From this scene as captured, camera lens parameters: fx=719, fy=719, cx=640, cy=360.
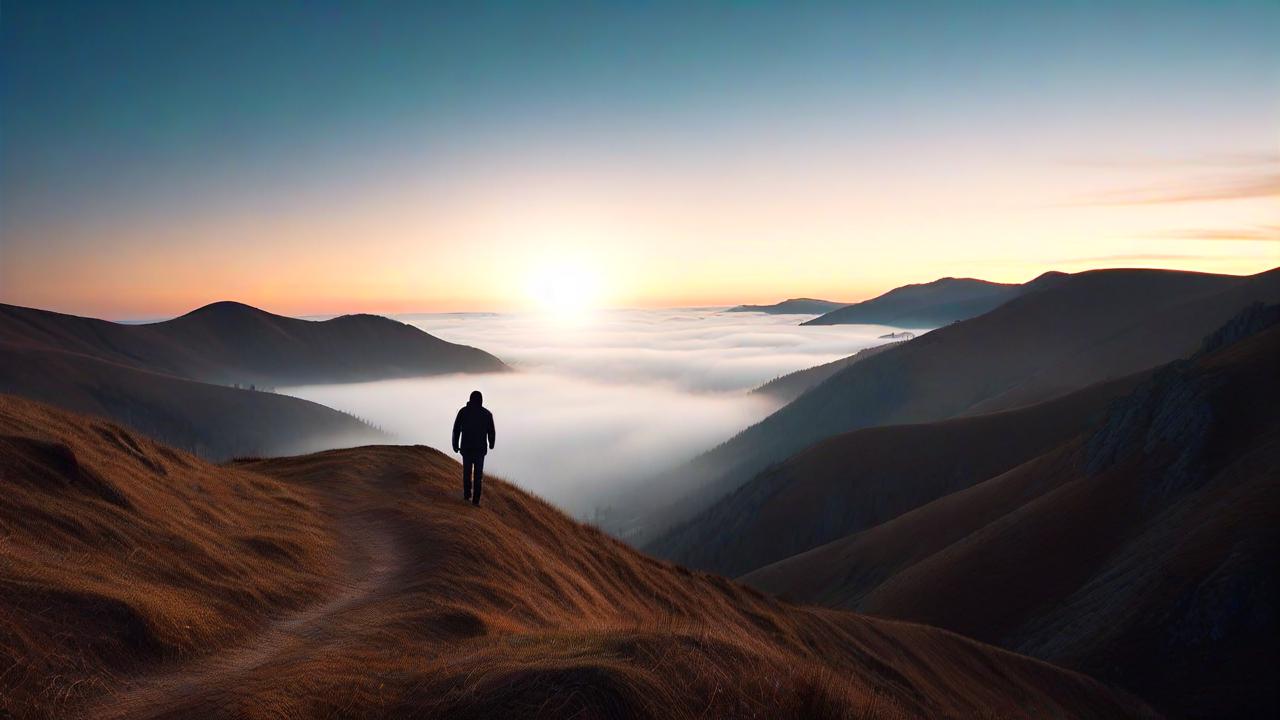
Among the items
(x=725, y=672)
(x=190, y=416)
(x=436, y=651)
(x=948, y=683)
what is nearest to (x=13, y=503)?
(x=436, y=651)

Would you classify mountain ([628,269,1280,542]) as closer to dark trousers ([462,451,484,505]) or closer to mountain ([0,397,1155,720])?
mountain ([0,397,1155,720])

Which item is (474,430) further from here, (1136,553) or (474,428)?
(1136,553)

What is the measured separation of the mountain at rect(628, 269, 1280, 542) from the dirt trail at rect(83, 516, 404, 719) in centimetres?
13714

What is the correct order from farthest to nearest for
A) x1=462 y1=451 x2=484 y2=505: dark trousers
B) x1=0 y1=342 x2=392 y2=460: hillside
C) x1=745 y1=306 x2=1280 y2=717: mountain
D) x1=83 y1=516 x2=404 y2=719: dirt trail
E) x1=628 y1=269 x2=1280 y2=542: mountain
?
1. x1=0 y1=342 x2=392 y2=460: hillside
2. x1=628 y1=269 x2=1280 y2=542: mountain
3. x1=745 y1=306 x2=1280 y2=717: mountain
4. x1=462 y1=451 x2=484 y2=505: dark trousers
5. x1=83 y1=516 x2=404 y2=719: dirt trail

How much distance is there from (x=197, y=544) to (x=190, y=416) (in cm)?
19466

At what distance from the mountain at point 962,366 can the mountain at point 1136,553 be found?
74.6 meters

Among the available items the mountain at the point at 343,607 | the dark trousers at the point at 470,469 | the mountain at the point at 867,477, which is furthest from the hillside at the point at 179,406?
the mountain at the point at 343,607

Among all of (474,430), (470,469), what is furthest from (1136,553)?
(474,430)

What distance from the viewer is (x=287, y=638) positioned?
10938 mm

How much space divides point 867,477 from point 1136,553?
204 ft

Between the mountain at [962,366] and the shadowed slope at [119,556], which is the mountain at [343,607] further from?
the mountain at [962,366]

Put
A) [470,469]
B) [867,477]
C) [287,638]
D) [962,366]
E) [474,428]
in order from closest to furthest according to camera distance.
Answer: [287,638]
[474,428]
[470,469]
[867,477]
[962,366]

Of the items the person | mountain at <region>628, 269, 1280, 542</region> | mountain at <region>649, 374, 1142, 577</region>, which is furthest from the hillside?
the person

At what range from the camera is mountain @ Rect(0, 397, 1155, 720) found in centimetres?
785
